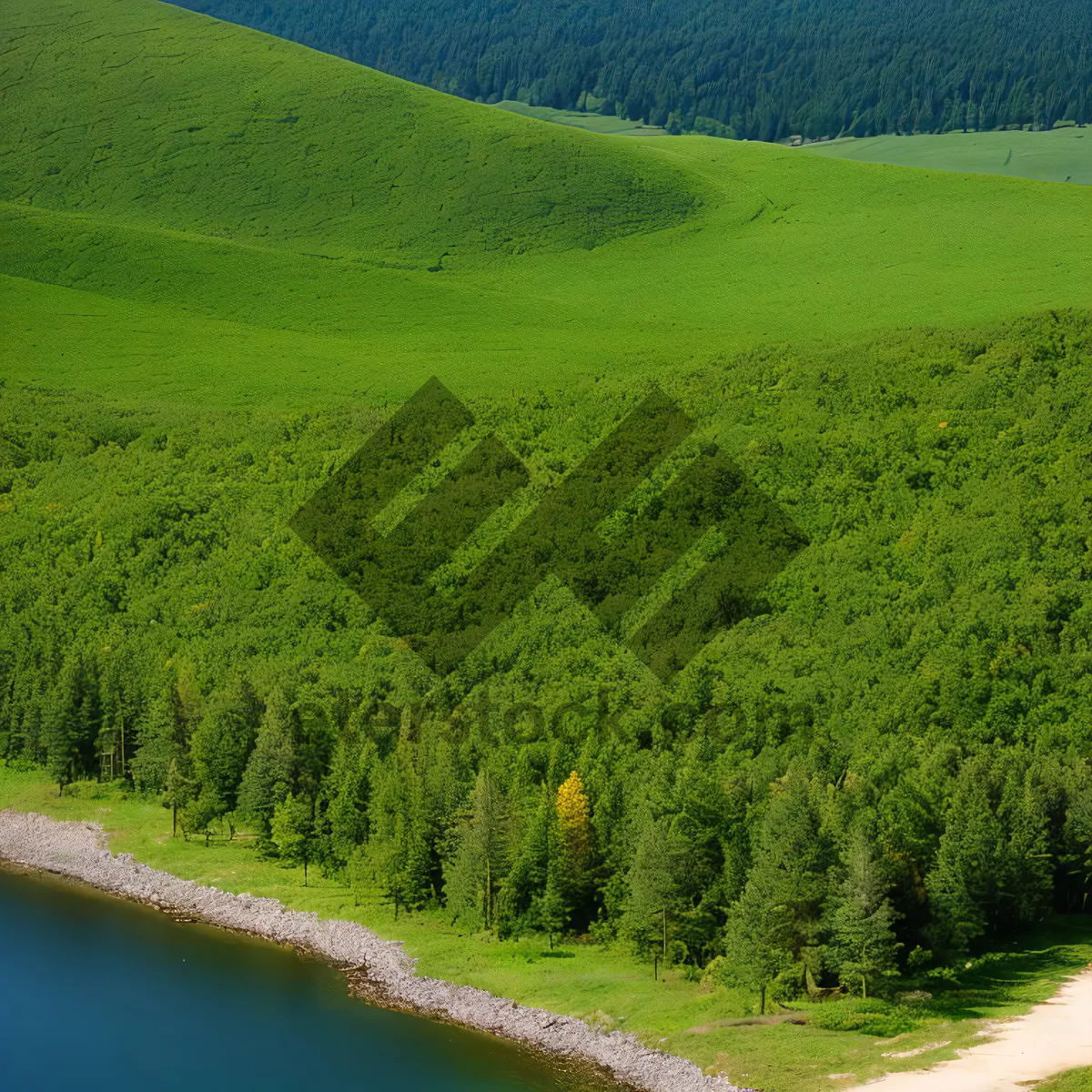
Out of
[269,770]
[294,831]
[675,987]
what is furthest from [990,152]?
[675,987]

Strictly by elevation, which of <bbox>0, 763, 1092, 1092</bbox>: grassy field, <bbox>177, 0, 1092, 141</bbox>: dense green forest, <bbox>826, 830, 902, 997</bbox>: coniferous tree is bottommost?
<bbox>0, 763, 1092, 1092</bbox>: grassy field

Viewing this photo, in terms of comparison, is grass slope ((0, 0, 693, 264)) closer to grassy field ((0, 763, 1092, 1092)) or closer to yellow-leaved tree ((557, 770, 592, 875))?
grassy field ((0, 763, 1092, 1092))

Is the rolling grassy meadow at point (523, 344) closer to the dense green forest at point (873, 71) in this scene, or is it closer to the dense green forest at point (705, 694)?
the dense green forest at point (705, 694)

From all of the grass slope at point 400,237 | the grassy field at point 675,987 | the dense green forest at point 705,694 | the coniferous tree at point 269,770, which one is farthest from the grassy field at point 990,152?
the grassy field at point 675,987

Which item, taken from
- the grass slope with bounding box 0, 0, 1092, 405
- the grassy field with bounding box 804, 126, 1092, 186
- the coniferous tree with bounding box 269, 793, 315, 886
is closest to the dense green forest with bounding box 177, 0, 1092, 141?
the grassy field with bounding box 804, 126, 1092, 186

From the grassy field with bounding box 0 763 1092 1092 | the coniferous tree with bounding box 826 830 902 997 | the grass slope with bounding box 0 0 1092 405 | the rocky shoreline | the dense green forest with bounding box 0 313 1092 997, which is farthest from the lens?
the grass slope with bounding box 0 0 1092 405

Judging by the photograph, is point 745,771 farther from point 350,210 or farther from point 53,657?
point 350,210
